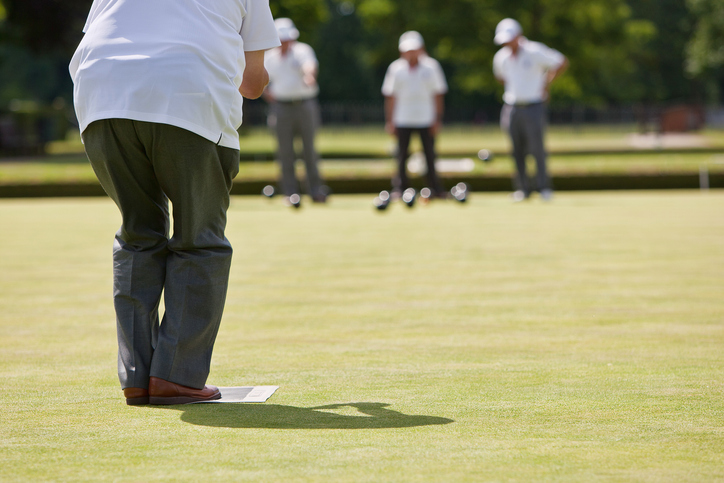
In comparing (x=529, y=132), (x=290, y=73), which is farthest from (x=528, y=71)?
(x=290, y=73)

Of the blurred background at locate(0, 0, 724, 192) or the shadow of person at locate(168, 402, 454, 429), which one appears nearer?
the shadow of person at locate(168, 402, 454, 429)

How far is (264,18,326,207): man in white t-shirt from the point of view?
11797 millimetres

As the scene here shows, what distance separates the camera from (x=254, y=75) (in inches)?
130

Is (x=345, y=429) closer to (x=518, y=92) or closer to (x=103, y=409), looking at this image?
(x=103, y=409)

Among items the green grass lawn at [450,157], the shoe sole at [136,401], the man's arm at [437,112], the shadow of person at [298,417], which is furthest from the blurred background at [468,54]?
the shadow of person at [298,417]

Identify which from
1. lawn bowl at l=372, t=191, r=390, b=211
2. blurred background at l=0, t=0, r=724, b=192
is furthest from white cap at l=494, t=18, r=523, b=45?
blurred background at l=0, t=0, r=724, b=192

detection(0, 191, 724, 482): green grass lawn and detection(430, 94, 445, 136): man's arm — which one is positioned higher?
detection(430, 94, 445, 136): man's arm

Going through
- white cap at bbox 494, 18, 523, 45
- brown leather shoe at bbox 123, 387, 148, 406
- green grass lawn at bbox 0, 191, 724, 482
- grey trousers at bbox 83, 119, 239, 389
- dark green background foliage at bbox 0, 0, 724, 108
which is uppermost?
dark green background foliage at bbox 0, 0, 724, 108

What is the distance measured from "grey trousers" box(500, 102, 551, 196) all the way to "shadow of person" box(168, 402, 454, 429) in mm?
9536

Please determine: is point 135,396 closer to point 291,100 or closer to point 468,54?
point 291,100

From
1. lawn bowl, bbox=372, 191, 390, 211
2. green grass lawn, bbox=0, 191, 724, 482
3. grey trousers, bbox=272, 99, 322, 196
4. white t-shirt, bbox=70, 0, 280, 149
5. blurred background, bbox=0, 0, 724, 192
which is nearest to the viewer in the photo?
green grass lawn, bbox=0, 191, 724, 482

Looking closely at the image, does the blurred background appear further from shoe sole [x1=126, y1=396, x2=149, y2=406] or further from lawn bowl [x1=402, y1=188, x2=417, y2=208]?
shoe sole [x1=126, y1=396, x2=149, y2=406]

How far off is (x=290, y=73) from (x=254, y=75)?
8683 mm

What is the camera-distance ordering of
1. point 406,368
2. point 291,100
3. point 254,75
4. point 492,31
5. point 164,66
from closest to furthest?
point 164,66 → point 254,75 → point 406,368 → point 291,100 → point 492,31
